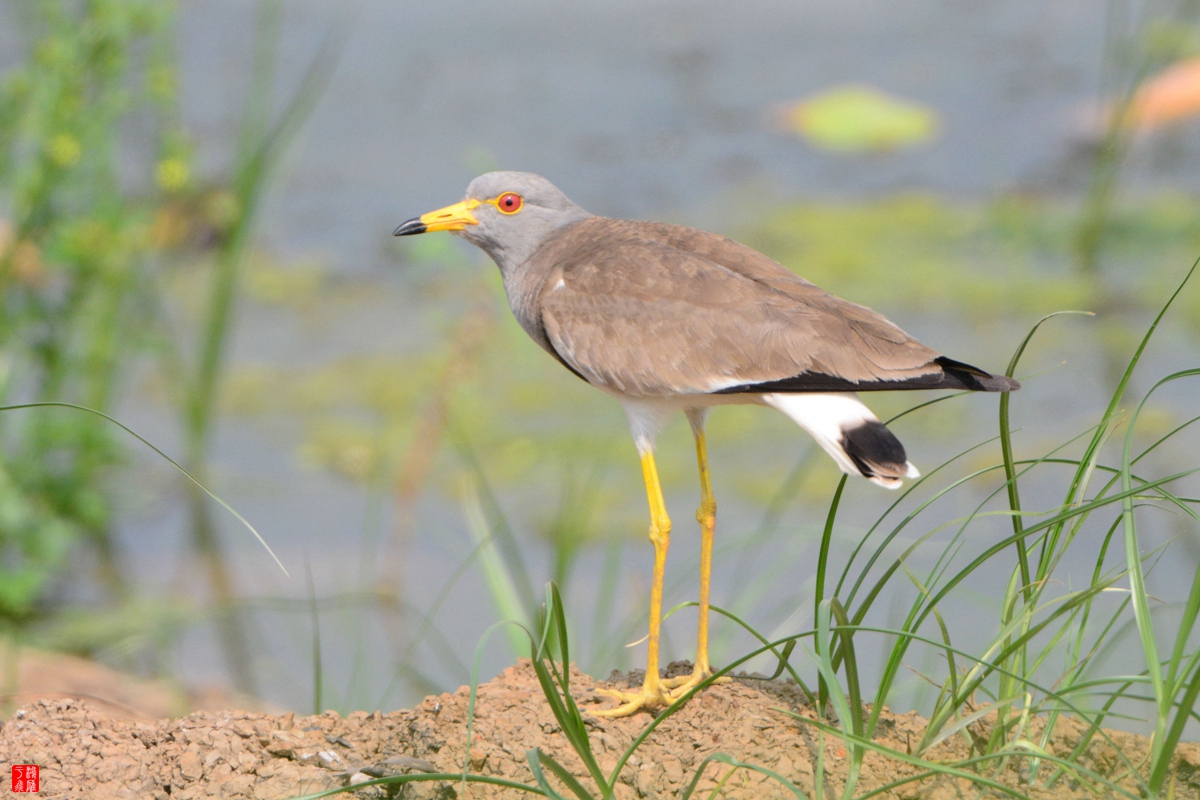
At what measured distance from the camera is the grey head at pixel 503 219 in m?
3.52

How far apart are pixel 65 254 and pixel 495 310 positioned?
5.74 ft

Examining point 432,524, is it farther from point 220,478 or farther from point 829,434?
point 829,434

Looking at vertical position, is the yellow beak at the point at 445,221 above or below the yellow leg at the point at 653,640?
above

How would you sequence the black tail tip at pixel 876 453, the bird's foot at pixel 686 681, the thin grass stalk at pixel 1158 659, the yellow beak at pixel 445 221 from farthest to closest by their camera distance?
the yellow beak at pixel 445 221 < the bird's foot at pixel 686 681 < the black tail tip at pixel 876 453 < the thin grass stalk at pixel 1158 659

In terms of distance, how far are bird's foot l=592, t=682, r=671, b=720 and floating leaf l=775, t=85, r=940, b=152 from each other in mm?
5976

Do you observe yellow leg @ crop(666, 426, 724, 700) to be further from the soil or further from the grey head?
the grey head

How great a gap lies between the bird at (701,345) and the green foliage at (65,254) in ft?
5.42

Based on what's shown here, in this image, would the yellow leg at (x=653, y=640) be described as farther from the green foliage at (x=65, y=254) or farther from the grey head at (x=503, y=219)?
the green foliage at (x=65, y=254)

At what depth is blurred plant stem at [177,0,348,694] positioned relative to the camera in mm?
5078

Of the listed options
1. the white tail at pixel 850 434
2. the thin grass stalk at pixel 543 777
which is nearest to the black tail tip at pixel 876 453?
the white tail at pixel 850 434

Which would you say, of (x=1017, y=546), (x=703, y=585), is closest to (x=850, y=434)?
(x=1017, y=546)

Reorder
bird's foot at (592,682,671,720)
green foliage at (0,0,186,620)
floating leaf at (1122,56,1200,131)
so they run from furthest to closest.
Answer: floating leaf at (1122,56,1200,131) → green foliage at (0,0,186,620) → bird's foot at (592,682,671,720)

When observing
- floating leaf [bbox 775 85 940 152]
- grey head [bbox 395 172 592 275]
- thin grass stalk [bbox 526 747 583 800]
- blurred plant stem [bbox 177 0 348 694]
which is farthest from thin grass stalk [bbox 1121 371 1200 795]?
floating leaf [bbox 775 85 940 152]

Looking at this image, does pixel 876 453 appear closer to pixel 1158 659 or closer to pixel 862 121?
pixel 1158 659
